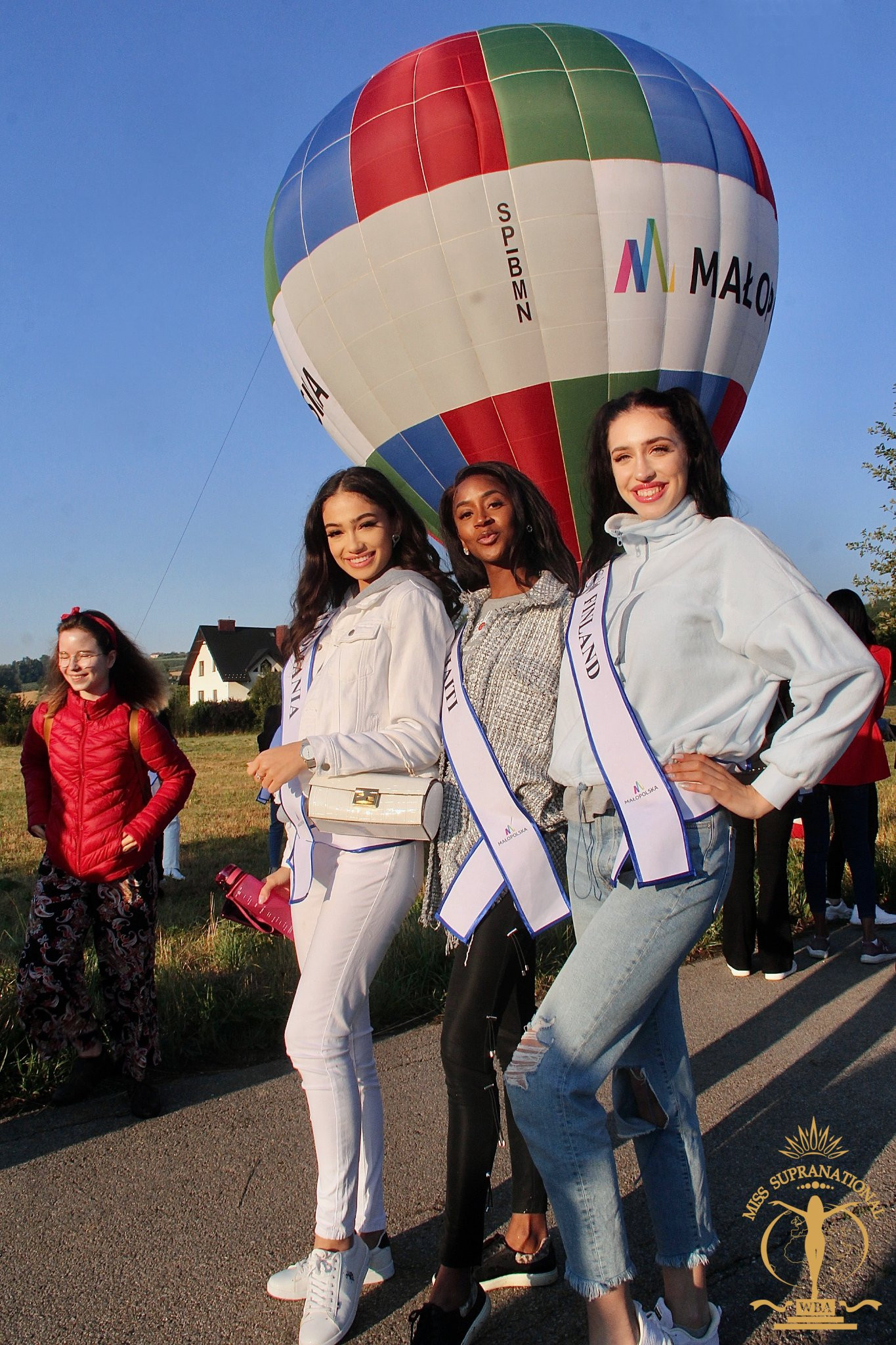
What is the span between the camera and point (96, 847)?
12.8ft

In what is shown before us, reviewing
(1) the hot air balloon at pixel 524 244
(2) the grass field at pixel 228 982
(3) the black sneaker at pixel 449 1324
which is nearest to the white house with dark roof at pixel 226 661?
(1) the hot air balloon at pixel 524 244

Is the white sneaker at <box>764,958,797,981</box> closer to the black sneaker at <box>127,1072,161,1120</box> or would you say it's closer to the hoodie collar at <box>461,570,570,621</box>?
the black sneaker at <box>127,1072,161,1120</box>

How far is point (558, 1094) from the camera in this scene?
6.55 feet

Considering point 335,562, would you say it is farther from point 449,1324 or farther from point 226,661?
point 226,661

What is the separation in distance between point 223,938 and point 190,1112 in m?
1.60

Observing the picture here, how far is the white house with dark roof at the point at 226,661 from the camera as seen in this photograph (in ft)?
193

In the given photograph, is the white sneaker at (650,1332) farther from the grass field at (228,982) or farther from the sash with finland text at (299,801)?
the grass field at (228,982)

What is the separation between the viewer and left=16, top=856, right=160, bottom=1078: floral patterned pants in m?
3.72

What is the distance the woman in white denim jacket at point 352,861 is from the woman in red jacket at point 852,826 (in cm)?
347

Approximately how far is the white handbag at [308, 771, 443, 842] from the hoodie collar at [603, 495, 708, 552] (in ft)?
2.54

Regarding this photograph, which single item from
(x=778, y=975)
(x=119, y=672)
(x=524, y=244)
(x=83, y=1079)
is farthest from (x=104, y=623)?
(x=524, y=244)

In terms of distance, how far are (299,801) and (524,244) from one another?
900cm

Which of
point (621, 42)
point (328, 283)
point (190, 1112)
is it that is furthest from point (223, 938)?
point (621, 42)

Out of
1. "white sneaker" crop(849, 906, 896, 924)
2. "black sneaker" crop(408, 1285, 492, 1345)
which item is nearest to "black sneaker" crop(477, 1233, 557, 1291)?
"black sneaker" crop(408, 1285, 492, 1345)
